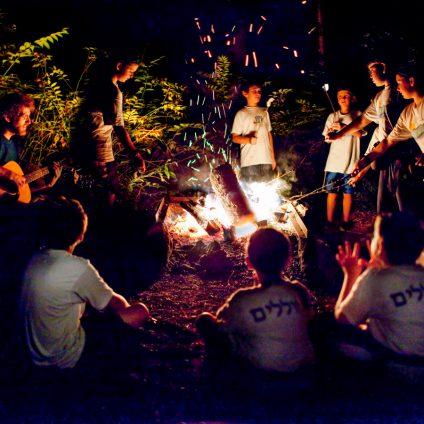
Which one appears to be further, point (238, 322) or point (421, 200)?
point (421, 200)

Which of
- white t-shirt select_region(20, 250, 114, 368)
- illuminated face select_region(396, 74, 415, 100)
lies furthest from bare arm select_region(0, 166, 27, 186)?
illuminated face select_region(396, 74, 415, 100)

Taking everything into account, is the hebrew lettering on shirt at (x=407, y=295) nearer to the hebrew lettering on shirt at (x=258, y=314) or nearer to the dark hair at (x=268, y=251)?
the dark hair at (x=268, y=251)

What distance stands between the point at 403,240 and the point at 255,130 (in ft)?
15.7

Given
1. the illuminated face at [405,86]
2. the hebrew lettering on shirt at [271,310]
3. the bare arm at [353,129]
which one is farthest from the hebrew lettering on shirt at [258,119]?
the hebrew lettering on shirt at [271,310]

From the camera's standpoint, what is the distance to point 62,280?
2.76 m

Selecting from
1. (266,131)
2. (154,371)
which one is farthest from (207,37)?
(154,371)

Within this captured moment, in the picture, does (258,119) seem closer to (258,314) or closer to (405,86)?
(405,86)

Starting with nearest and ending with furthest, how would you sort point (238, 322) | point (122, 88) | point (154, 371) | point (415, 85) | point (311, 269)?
1. point (238, 322)
2. point (154, 371)
3. point (311, 269)
4. point (415, 85)
5. point (122, 88)

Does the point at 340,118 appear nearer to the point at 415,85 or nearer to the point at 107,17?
the point at 415,85

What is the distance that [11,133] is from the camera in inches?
211

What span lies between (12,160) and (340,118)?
510 cm

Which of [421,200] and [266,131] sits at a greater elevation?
[266,131]

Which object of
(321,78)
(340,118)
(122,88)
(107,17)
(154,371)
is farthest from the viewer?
(107,17)

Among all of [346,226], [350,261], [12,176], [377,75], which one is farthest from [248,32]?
[350,261]
